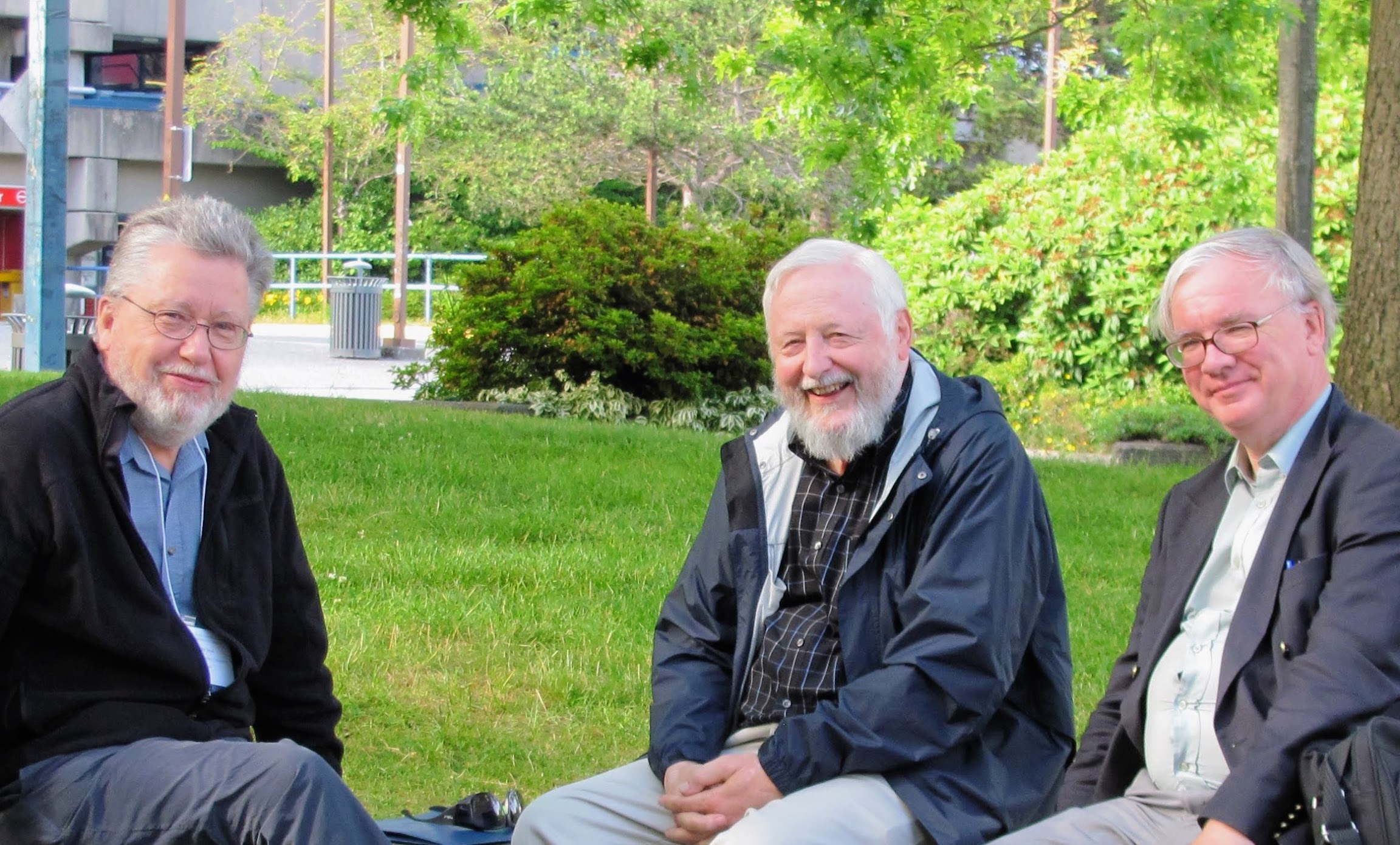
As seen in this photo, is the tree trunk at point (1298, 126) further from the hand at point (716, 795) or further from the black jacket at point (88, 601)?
the black jacket at point (88, 601)

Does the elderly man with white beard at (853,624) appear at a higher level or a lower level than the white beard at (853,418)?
lower

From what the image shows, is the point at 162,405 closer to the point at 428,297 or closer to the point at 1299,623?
the point at 1299,623

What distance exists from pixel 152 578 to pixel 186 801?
451 mm

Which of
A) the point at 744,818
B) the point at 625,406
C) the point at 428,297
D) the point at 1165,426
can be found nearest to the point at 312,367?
the point at 428,297

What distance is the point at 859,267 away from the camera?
11.5 feet

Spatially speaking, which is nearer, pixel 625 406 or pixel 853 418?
pixel 853 418

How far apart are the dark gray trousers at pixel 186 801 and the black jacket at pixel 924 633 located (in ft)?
2.89

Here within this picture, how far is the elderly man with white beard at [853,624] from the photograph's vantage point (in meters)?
3.14

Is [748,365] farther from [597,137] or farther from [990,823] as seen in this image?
[597,137]

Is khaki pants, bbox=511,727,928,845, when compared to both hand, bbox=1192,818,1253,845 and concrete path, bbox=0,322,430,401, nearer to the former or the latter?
hand, bbox=1192,818,1253,845

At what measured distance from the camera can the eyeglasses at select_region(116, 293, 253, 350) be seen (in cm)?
314

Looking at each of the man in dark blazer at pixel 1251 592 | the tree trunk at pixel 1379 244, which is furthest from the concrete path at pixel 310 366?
the man in dark blazer at pixel 1251 592

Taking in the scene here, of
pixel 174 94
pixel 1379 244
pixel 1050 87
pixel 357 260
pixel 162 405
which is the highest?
pixel 1050 87

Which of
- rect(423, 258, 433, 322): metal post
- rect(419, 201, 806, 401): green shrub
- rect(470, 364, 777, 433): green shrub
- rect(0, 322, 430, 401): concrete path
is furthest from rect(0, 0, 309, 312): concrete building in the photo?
rect(470, 364, 777, 433): green shrub
